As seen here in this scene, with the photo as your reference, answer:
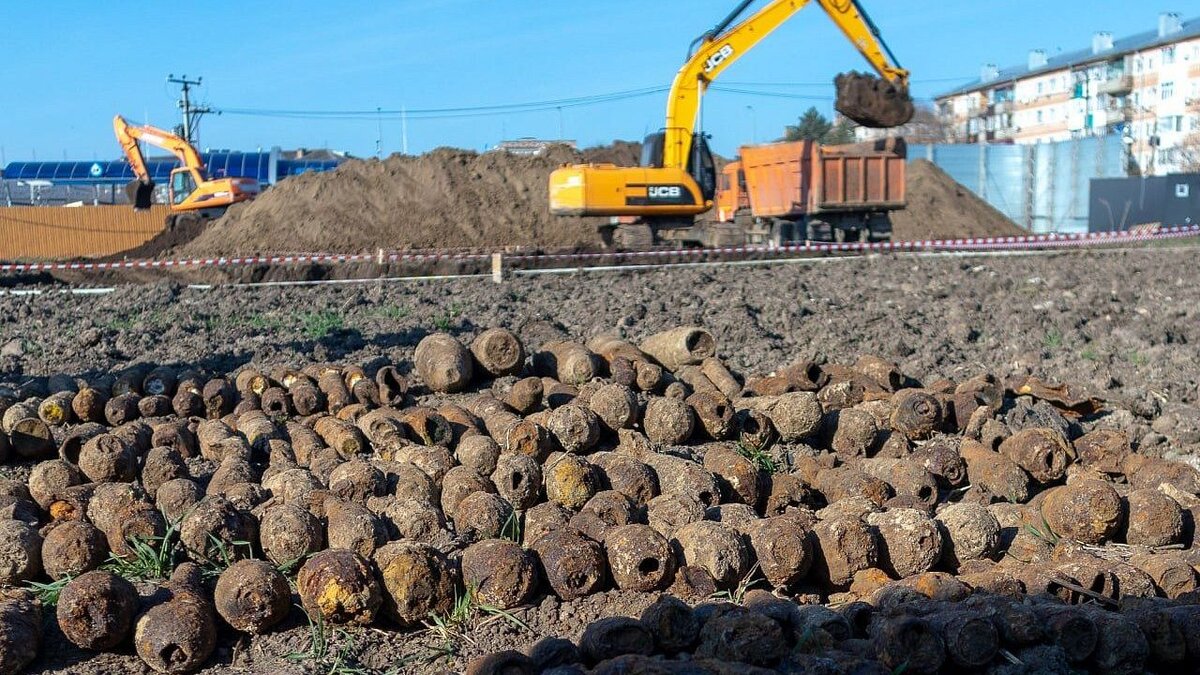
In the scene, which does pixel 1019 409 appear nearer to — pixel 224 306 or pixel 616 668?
pixel 616 668

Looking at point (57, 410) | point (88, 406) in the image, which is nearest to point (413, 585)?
point (88, 406)

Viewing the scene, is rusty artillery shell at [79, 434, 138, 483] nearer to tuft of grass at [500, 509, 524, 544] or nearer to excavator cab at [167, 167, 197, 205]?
tuft of grass at [500, 509, 524, 544]

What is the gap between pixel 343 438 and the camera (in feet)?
18.4

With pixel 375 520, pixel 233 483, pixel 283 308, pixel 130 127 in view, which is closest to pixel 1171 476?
pixel 375 520

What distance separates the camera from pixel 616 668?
2.90 m

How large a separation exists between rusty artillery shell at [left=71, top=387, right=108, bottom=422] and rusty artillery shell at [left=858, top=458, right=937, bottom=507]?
4377 mm

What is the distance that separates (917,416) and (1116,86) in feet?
219

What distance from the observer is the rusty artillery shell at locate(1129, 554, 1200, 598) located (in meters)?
3.63

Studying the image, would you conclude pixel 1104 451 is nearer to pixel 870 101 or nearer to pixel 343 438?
pixel 343 438

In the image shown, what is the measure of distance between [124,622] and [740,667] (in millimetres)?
2063

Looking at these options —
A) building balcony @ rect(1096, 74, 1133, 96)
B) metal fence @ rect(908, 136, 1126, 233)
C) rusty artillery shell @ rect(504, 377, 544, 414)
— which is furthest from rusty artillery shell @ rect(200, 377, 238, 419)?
building balcony @ rect(1096, 74, 1133, 96)

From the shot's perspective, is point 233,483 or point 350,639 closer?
point 350,639

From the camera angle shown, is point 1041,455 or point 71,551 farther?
point 1041,455

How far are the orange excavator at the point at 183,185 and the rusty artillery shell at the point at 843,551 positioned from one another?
2674 cm
